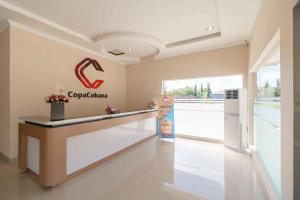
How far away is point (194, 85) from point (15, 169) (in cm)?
535

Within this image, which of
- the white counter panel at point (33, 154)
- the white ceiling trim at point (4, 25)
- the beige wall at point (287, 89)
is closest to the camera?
the beige wall at point (287, 89)

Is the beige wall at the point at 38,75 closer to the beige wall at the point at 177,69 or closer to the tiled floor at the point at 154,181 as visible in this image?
the tiled floor at the point at 154,181

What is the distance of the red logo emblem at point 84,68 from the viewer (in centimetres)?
431

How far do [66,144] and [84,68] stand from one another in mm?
2944

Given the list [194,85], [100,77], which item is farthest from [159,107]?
[100,77]

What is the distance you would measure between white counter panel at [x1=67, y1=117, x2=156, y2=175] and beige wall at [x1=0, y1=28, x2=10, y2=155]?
1847 mm

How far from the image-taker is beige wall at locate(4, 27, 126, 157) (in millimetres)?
2982

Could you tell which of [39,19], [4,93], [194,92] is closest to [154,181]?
[194,92]

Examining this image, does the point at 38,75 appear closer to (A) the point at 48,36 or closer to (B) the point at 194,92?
(A) the point at 48,36

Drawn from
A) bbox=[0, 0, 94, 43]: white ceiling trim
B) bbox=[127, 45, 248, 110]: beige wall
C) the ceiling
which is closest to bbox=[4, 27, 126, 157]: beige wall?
the ceiling

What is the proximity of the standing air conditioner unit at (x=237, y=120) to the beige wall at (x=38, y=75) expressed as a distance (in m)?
4.49

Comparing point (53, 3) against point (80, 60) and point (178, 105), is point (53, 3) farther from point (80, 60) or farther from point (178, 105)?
point (178, 105)

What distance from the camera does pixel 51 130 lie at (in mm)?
2092

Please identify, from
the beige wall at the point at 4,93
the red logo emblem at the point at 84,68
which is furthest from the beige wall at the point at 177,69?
the beige wall at the point at 4,93
